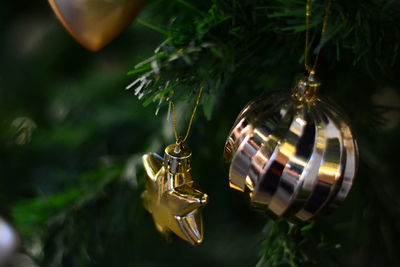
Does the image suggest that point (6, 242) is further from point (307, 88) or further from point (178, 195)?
point (307, 88)

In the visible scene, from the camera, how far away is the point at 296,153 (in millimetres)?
271

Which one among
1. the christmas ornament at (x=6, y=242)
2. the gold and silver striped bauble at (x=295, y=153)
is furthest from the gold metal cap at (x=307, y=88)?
the christmas ornament at (x=6, y=242)

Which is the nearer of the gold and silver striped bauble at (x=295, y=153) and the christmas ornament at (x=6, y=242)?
the gold and silver striped bauble at (x=295, y=153)

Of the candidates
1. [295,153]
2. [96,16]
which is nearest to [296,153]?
[295,153]

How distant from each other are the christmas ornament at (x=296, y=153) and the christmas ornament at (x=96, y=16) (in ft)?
0.36

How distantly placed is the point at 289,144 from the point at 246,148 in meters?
0.03

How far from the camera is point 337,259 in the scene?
0.36 m

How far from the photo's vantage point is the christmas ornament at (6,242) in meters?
0.38

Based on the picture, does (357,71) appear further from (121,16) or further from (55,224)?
(55,224)

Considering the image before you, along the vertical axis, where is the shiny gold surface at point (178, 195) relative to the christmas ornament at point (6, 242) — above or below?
above

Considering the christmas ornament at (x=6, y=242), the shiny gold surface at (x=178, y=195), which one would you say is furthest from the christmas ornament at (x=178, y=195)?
the christmas ornament at (x=6, y=242)

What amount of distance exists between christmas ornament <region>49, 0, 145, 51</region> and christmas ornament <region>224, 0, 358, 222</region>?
0.36 feet

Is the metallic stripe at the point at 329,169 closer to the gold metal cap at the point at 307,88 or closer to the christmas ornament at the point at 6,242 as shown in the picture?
the gold metal cap at the point at 307,88

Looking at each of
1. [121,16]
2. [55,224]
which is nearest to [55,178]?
[55,224]
